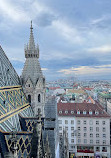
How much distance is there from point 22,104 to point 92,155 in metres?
33.7

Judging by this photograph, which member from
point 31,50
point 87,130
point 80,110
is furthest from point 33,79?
point 87,130

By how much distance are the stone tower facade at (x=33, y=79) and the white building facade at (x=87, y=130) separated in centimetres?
2306

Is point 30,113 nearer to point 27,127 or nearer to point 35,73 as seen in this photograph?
point 27,127

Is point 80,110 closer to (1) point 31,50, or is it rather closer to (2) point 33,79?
(2) point 33,79

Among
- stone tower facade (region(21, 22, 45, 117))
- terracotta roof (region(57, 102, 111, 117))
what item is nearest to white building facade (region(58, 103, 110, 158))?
terracotta roof (region(57, 102, 111, 117))

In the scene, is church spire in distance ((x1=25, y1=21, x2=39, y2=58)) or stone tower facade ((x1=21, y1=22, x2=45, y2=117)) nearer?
stone tower facade ((x1=21, y1=22, x2=45, y2=117))

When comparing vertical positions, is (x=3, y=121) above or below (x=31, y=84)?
below

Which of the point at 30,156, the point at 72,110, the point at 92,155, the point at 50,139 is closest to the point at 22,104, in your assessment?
the point at 50,139

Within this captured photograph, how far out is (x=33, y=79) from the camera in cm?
2689

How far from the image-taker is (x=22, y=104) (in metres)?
22.9

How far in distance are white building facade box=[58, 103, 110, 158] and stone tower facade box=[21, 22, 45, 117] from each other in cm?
2306

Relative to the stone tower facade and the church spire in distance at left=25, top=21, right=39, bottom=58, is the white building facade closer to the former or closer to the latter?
the stone tower facade

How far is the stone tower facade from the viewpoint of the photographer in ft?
86.7

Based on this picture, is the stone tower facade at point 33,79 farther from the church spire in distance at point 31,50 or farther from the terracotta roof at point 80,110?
the terracotta roof at point 80,110
